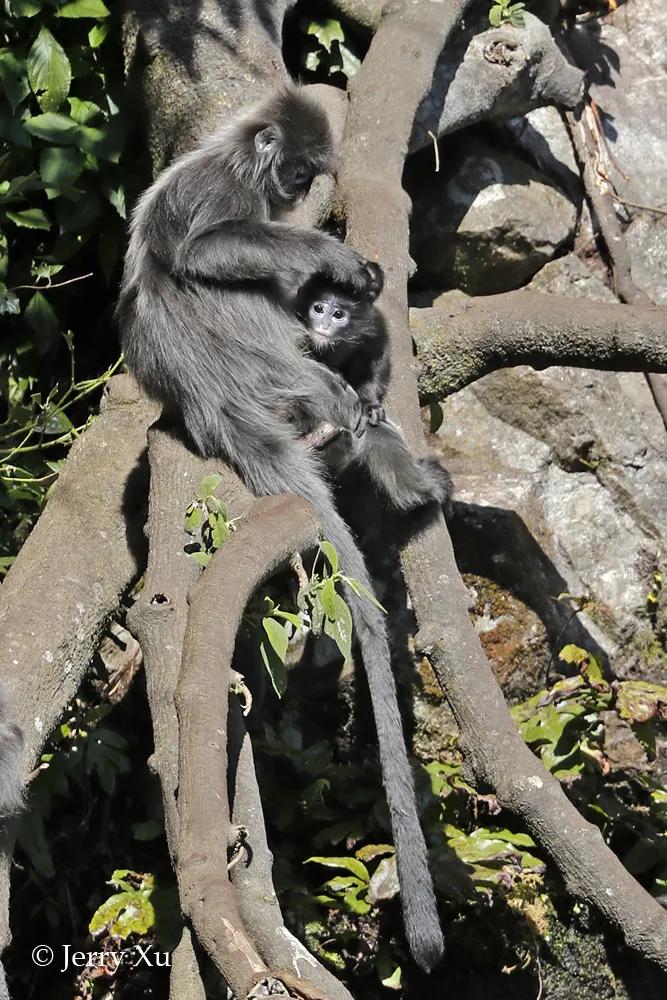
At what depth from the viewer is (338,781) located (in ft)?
14.0

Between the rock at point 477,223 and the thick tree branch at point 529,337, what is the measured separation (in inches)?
47.8

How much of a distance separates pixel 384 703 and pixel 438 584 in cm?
45

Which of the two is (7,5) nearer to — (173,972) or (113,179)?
(113,179)

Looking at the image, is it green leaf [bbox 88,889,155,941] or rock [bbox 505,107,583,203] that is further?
rock [bbox 505,107,583,203]

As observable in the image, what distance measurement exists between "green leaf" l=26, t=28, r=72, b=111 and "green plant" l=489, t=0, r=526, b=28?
180 cm

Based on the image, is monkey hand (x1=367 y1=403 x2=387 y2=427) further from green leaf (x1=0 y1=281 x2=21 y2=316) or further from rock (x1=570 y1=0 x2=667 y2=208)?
rock (x1=570 y1=0 x2=667 y2=208)

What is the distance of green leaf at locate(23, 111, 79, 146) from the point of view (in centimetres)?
427

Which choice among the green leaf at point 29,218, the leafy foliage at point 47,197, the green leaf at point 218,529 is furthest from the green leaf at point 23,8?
the green leaf at point 218,529

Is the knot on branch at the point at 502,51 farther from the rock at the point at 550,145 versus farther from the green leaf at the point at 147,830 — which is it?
the green leaf at the point at 147,830

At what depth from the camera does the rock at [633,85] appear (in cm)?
576

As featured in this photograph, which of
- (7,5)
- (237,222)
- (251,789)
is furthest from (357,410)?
(7,5)

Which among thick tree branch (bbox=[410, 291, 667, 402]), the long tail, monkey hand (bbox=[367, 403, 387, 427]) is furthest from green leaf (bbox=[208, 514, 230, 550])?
thick tree branch (bbox=[410, 291, 667, 402])

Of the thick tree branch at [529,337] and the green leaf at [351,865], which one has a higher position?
the thick tree branch at [529,337]

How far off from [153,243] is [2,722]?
1520 millimetres
